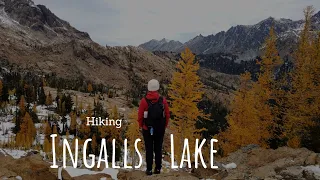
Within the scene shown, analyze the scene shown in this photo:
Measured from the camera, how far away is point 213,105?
614ft

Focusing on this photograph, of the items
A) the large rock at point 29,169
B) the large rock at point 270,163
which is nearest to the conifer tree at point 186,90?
the large rock at point 270,163

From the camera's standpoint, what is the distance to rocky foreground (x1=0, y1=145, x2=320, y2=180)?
8.91 meters

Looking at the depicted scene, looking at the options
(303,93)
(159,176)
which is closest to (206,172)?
(159,176)

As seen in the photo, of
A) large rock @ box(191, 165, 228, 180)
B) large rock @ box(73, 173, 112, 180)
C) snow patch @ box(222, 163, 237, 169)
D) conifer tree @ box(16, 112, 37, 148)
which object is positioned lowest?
conifer tree @ box(16, 112, 37, 148)

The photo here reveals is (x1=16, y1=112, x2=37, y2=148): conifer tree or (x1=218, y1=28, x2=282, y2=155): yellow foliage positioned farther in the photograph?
(x1=16, y1=112, x2=37, y2=148): conifer tree

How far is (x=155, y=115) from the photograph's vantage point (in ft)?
28.5

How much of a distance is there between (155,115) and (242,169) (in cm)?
373

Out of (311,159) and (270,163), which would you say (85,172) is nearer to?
(270,163)

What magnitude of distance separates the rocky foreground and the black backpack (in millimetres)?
1548

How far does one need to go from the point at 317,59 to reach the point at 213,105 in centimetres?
16898

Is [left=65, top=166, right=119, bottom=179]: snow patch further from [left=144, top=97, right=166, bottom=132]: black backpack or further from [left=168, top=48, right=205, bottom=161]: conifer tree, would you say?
[left=168, top=48, right=205, bottom=161]: conifer tree

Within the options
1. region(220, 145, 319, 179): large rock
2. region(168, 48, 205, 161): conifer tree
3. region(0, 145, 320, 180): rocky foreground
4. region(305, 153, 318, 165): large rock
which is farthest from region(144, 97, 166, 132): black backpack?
region(168, 48, 205, 161): conifer tree

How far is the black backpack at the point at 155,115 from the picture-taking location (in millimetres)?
8664

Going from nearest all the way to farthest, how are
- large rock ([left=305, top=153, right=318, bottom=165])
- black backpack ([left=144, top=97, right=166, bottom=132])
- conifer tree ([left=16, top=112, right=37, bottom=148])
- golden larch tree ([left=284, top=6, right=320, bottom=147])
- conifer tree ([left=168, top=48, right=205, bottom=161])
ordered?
1. black backpack ([left=144, top=97, right=166, bottom=132])
2. large rock ([left=305, top=153, right=318, bottom=165])
3. golden larch tree ([left=284, top=6, right=320, bottom=147])
4. conifer tree ([left=168, top=48, right=205, bottom=161])
5. conifer tree ([left=16, top=112, right=37, bottom=148])
